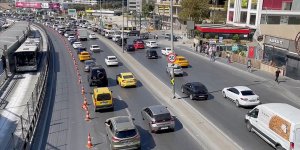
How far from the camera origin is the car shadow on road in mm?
20719

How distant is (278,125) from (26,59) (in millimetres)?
33429

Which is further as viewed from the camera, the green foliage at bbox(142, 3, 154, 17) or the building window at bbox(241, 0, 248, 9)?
the green foliage at bbox(142, 3, 154, 17)

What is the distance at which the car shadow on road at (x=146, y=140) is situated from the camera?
2072cm

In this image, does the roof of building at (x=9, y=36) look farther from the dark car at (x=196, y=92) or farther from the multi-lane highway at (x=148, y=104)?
the dark car at (x=196, y=92)

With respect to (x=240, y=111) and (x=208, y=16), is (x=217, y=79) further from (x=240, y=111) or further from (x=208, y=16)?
(x=208, y=16)

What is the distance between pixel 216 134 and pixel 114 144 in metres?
7.25

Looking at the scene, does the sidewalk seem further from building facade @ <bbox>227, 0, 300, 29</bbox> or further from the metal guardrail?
building facade @ <bbox>227, 0, 300, 29</bbox>

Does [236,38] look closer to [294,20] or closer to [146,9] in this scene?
[294,20]

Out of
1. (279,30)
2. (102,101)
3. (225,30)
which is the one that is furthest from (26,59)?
(225,30)

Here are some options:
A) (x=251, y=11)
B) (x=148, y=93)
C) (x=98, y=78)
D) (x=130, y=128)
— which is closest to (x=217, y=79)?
(x=148, y=93)

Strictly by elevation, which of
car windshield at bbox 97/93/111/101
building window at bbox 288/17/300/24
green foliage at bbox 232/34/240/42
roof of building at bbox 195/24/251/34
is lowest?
car windshield at bbox 97/93/111/101

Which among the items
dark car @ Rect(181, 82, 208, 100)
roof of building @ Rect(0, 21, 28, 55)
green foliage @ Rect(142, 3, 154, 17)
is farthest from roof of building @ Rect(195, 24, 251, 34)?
green foliage @ Rect(142, 3, 154, 17)

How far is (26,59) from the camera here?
1703 inches

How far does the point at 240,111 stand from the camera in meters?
27.9
